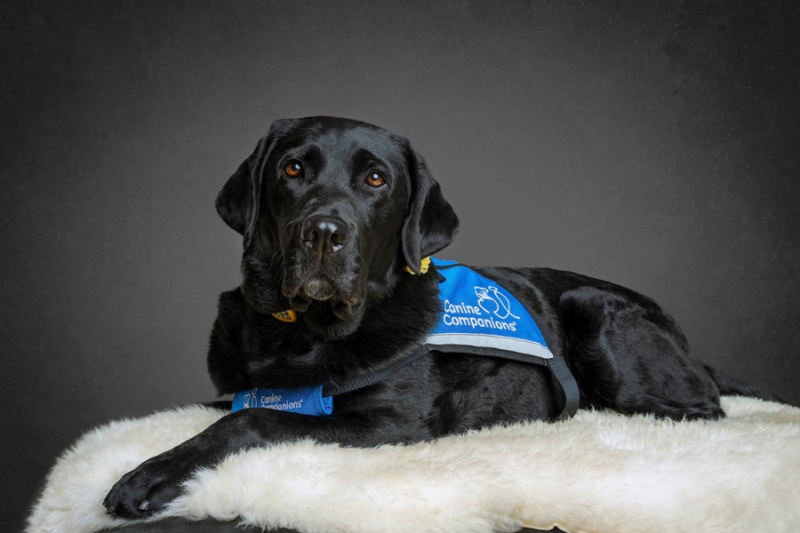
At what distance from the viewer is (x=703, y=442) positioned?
7.98ft

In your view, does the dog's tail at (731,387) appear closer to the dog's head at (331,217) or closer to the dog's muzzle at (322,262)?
the dog's head at (331,217)

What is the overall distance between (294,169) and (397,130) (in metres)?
2.29

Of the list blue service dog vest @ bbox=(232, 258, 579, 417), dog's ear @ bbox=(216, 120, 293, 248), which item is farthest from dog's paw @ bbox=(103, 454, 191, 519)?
dog's ear @ bbox=(216, 120, 293, 248)

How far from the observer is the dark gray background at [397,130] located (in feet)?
15.5

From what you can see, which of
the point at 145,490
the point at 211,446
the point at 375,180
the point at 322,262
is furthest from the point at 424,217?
the point at 145,490

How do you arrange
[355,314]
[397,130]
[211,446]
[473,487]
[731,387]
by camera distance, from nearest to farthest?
1. [473,487]
2. [211,446]
3. [355,314]
4. [731,387]
5. [397,130]

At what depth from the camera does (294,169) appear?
2785mm

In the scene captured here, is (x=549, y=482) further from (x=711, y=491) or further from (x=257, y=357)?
(x=257, y=357)

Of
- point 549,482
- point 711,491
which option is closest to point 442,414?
point 549,482

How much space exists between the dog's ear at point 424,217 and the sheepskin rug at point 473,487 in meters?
0.91

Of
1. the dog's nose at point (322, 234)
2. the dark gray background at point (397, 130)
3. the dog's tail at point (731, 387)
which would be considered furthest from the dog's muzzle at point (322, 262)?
the dark gray background at point (397, 130)

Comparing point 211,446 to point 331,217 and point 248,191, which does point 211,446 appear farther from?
point 248,191

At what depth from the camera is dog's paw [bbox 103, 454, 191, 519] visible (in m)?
2.00

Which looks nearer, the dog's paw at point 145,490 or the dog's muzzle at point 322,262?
the dog's paw at point 145,490
